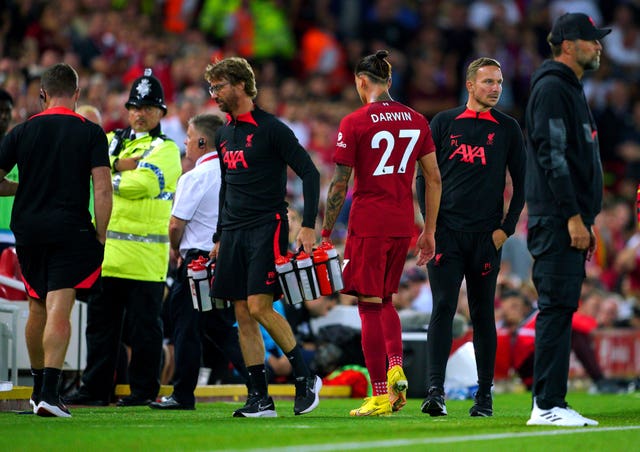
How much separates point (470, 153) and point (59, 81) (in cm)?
284

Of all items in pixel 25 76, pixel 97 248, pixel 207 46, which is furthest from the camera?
pixel 207 46

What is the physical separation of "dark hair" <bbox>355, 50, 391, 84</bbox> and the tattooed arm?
69 cm

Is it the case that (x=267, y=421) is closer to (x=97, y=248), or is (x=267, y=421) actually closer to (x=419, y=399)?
(x=97, y=248)

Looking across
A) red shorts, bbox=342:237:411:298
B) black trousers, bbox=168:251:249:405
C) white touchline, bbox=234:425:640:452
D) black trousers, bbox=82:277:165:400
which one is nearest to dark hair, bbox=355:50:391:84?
red shorts, bbox=342:237:411:298

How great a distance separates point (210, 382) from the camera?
12773 mm

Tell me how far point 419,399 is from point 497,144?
4532 millimetres

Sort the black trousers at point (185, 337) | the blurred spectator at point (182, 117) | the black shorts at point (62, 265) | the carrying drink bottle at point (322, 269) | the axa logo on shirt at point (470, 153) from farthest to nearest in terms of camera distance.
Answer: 1. the blurred spectator at point (182, 117)
2. the black trousers at point (185, 337)
3. the axa logo on shirt at point (470, 153)
4. the black shorts at point (62, 265)
5. the carrying drink bottle at point (322, 269)

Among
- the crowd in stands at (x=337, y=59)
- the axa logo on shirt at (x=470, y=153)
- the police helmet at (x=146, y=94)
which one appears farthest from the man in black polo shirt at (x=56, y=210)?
the crowd in stands at (x=337, y=59)

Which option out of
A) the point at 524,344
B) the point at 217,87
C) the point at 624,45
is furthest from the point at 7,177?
the point at 624,45

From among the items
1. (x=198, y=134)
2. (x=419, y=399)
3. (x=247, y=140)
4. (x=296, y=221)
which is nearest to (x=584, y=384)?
(x=419, y=399)

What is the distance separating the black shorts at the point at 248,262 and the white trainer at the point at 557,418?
1963 millimetres

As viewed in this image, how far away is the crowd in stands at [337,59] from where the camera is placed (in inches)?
648

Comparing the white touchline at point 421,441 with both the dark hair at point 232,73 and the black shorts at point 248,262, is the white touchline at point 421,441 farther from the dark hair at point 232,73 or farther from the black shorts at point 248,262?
the dark hair at point 232,73

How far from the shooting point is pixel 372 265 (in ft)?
29.3
